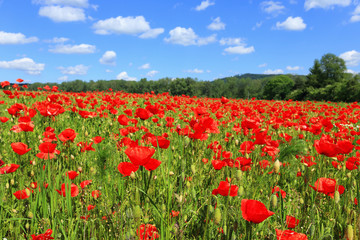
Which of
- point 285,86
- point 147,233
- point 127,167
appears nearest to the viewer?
point 147,233

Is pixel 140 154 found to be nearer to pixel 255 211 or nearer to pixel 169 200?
pixel 169 200

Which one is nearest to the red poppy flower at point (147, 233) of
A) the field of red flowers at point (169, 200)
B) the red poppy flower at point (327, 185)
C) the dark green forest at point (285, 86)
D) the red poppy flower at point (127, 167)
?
the field of red flowers at point (169, 200)

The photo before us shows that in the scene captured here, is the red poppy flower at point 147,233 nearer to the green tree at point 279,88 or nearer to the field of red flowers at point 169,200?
the field of red flowers at point 169,200

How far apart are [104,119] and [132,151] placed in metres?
4.59

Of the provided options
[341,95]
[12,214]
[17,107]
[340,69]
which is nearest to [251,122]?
[12,214]

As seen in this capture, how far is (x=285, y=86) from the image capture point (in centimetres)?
8619

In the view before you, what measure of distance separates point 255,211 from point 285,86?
93.3 m

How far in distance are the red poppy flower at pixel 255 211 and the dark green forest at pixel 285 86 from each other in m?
12.6

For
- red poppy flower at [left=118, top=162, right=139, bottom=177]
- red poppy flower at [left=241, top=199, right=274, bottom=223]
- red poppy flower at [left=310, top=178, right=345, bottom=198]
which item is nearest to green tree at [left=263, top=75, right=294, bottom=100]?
red poppy flower at [left=310, top=178, right=345, bottom=198]

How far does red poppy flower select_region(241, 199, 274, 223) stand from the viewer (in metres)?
1.06

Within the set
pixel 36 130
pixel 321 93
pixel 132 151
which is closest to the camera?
pixel 132 151

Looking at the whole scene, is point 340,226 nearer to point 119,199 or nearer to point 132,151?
point 132,151

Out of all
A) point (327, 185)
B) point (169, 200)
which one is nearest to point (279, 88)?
point (327, 185)

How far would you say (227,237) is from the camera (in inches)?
54.7
